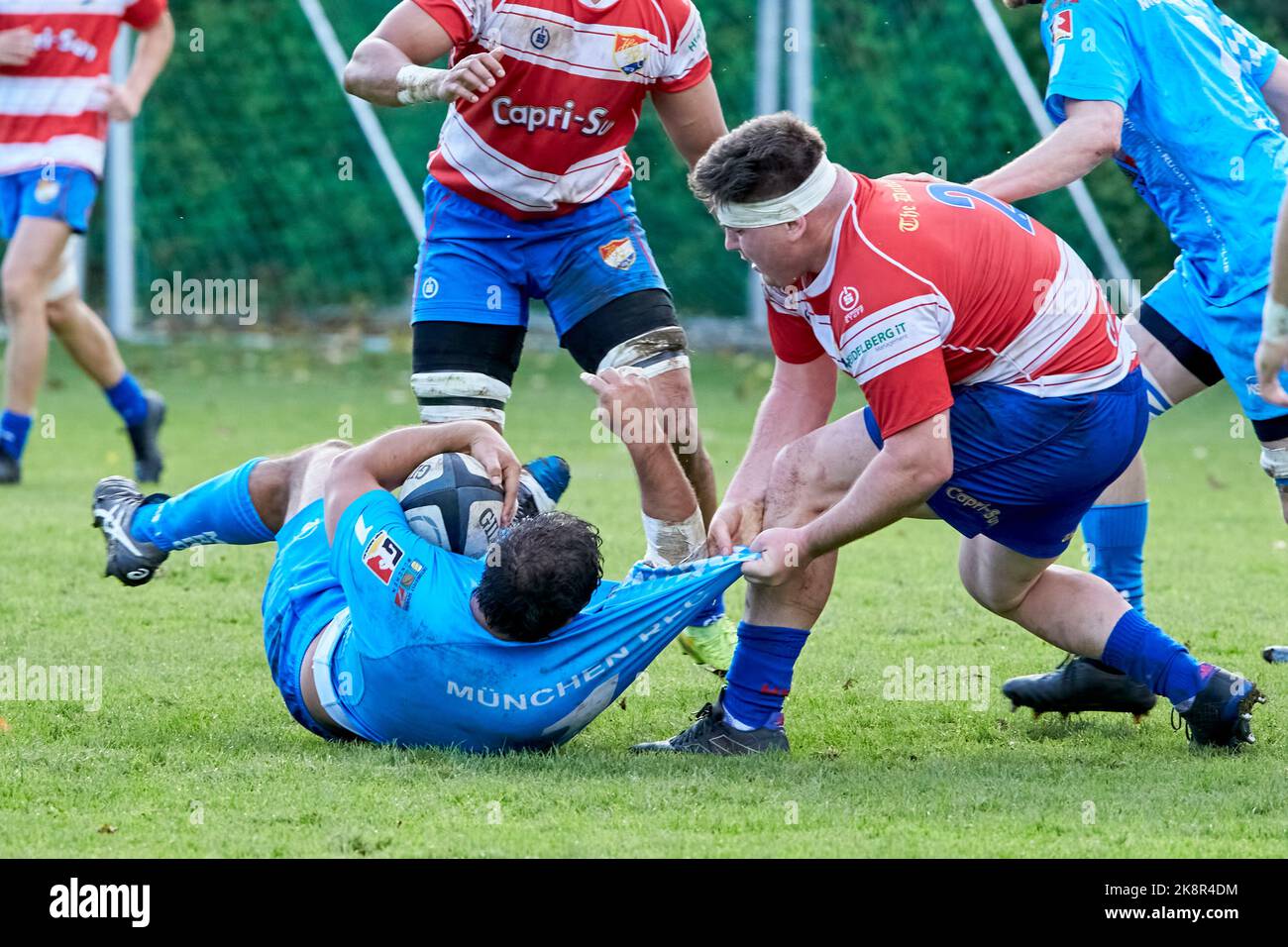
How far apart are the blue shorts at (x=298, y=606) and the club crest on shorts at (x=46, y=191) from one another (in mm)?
4487

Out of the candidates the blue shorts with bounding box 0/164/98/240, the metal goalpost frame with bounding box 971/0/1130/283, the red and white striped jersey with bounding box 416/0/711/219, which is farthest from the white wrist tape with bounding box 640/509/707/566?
the metal goalpost frame with bounding box 971/0/1130/283

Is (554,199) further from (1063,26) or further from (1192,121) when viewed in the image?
(1192,121)

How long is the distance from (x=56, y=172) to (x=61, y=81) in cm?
62

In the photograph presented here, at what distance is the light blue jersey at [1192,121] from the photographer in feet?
16.6

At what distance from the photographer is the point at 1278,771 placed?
14.5 ft

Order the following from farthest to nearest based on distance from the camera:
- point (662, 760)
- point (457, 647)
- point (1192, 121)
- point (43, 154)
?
point (43, 154) < point (1192, 121) < point (662, 760) < point (457, 647)

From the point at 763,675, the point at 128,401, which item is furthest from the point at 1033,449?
the point at 128,401

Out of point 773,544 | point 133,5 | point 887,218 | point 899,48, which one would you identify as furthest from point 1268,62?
point 899,48

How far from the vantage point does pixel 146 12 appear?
9023 millimetres

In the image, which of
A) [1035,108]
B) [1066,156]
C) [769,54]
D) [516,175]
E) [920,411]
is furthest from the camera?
[769,54]

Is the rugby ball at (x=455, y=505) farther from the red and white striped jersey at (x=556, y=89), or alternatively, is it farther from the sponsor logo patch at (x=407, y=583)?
the red and white striped jersey at (x=556, y=89)

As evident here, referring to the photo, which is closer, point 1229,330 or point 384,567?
point 384,567

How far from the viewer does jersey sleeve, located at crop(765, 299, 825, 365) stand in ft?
15.8
